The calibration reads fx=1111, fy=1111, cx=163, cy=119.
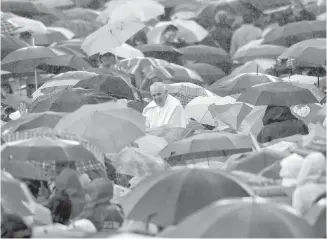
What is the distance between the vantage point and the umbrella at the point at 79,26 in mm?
23031

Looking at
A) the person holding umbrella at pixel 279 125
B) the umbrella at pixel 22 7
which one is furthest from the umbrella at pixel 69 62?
the person holding umbrella at pixel 279 125

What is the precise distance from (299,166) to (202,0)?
16974 millimetres

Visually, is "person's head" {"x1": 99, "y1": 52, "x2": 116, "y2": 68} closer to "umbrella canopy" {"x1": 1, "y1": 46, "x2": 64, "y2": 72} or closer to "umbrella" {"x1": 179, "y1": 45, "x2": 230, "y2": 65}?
"umbrella canopy" {"x1": 1, "y1": 46, "x2": 64, "y2": 72}

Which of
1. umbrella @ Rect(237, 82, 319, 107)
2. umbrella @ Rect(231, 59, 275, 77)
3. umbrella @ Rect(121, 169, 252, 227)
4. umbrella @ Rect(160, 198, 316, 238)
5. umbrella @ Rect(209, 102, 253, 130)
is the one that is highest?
umbrella @ Rect(160, 198, 316, 238)

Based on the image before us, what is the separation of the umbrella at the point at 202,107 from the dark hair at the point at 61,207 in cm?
586

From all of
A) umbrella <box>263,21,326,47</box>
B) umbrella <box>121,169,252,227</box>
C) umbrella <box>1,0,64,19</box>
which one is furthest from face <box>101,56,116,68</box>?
umbrella <box>121,169,252,227</box>

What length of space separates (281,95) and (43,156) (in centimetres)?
375

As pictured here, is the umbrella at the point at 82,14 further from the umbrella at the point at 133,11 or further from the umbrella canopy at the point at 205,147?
the umbrella canopy at the point at 205,147

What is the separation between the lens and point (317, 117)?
12.3 metres

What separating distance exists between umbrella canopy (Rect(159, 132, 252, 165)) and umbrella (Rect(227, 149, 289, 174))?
1467 mm

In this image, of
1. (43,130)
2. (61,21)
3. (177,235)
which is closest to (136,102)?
(43,130)

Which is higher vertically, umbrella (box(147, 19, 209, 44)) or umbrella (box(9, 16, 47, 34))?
umbrella (box(9, 16, 47, 34))

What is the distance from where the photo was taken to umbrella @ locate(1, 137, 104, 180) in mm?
9281

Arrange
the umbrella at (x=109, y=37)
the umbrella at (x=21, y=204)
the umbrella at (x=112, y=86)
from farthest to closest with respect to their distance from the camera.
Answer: the umbrella at (x=109, y=37) < the umbrella at (x=112, y=86) < the umbrella at (x=21, y=204)
